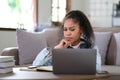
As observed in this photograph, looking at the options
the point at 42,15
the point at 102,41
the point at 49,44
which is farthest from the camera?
the point at 42,15

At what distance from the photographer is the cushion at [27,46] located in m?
2.98

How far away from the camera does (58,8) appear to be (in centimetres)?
545

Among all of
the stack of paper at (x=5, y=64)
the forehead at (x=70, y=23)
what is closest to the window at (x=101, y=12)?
the forehead at (x=70, y=23)

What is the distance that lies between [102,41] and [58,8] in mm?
2404

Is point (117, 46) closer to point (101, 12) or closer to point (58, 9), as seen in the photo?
point (58, 9)

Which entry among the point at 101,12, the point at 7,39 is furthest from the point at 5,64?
the point at 101,12

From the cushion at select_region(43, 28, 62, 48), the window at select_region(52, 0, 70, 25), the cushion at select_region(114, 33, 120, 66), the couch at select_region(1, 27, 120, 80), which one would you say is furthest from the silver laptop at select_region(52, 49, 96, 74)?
the window at select_region(52, 0, 70, 25)

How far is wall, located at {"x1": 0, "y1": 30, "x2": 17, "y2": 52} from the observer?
4059 mm

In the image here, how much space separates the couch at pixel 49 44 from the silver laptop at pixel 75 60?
1502 millimetres

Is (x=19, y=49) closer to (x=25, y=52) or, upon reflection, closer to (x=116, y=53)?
(x=25, y=52)

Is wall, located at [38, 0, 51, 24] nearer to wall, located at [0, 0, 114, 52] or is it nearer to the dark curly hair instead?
wall, located at [0, 0, 114, 52]

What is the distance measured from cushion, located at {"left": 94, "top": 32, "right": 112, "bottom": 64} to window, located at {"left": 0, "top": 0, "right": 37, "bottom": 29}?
159 cm

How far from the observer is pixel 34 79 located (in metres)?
1.29

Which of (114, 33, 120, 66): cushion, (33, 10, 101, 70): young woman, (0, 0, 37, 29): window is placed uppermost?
(0, 0, 37, 29): window
